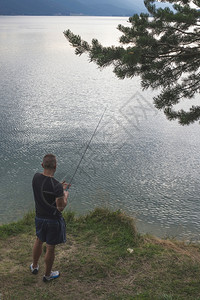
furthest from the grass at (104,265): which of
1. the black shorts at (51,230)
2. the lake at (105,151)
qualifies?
the lake at (105,151)

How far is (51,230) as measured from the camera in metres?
3.66

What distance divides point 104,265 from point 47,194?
150 centimetres

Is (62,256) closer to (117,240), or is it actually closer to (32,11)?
(117,240)

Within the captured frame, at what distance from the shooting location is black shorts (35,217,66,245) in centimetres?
366

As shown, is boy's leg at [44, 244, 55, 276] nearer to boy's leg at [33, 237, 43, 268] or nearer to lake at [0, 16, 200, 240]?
boy's leg at [33, 237, 43, 268]

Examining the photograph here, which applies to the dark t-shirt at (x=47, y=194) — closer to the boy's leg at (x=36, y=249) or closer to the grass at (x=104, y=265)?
the boy's leg at (x=36, y=249)

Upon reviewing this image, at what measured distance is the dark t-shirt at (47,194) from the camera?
350cm

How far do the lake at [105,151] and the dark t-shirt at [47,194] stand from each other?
12.5ft

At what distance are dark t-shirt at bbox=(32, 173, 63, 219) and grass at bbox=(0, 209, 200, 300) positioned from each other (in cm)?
95

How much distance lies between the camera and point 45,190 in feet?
11.6

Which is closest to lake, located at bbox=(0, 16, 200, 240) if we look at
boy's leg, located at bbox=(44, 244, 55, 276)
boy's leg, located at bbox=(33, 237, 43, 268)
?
boy's leg, located at bbox=(33, 237, 43, 268)

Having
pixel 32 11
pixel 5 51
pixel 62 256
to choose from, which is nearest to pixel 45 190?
pixel 62 256

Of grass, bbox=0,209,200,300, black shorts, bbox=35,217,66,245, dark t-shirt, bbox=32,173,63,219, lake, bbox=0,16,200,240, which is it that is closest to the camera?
dark t-shirt, bbox=32,173,63,219

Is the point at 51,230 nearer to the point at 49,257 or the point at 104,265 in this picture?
the point at 49,257
